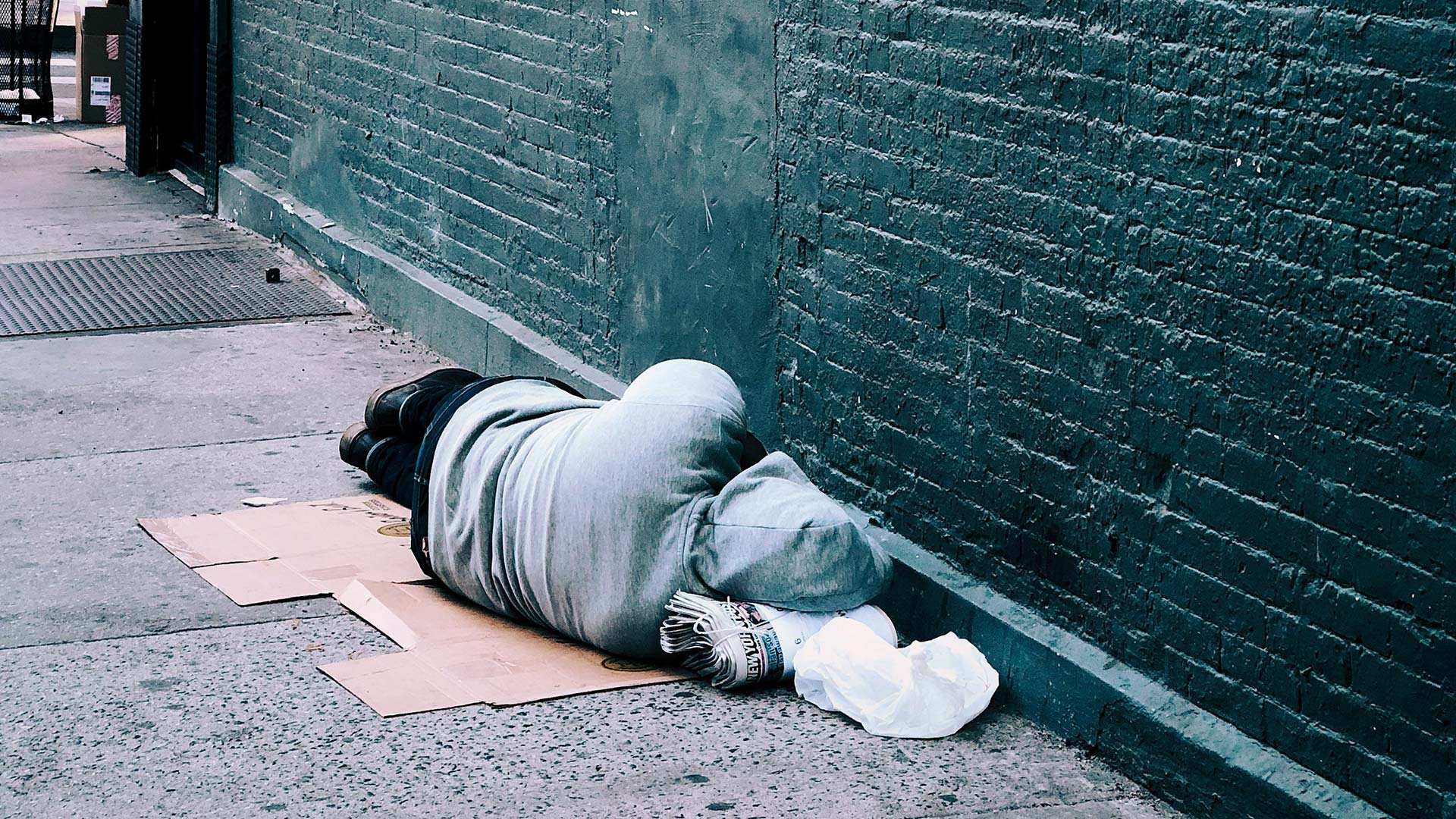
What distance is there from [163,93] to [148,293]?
3662 millimetres

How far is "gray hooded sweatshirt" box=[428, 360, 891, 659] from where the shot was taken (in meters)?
3.91

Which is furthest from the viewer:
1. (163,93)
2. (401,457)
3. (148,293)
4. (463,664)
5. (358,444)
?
(163,93)

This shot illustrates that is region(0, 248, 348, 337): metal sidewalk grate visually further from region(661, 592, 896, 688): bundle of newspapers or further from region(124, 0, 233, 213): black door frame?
region(661, 592, 896, 688): bundle of newspapers

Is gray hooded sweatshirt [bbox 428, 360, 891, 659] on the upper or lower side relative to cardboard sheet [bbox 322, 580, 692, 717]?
upper

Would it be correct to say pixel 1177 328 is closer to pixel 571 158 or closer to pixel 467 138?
pixel 571 158

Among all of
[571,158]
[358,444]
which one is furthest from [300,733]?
[571,158]

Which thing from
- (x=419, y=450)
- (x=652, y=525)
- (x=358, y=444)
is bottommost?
(x=358, y=444)

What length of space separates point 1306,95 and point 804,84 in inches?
70.8

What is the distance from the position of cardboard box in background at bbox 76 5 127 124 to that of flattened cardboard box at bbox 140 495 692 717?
9.42m

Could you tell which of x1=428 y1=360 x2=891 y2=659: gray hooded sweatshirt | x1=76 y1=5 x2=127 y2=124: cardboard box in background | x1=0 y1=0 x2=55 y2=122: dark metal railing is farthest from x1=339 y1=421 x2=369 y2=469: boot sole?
x1=0 y1=0 x2=55 y2=122: dark metal railing

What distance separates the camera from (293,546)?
4.81 meters

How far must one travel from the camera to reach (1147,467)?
11.5ft

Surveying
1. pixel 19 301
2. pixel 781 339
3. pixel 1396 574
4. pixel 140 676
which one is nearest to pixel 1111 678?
pixel 1396 574

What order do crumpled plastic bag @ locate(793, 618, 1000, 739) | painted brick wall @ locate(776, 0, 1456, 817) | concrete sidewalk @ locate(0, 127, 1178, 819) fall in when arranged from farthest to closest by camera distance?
crumpled plastic bag @ locate(793, 618, 1000, 739) < concrete sidewalk @ locate(0, 127, 1178, 819) < painted brick wall @ locate(776, 0, 1456, 817)
